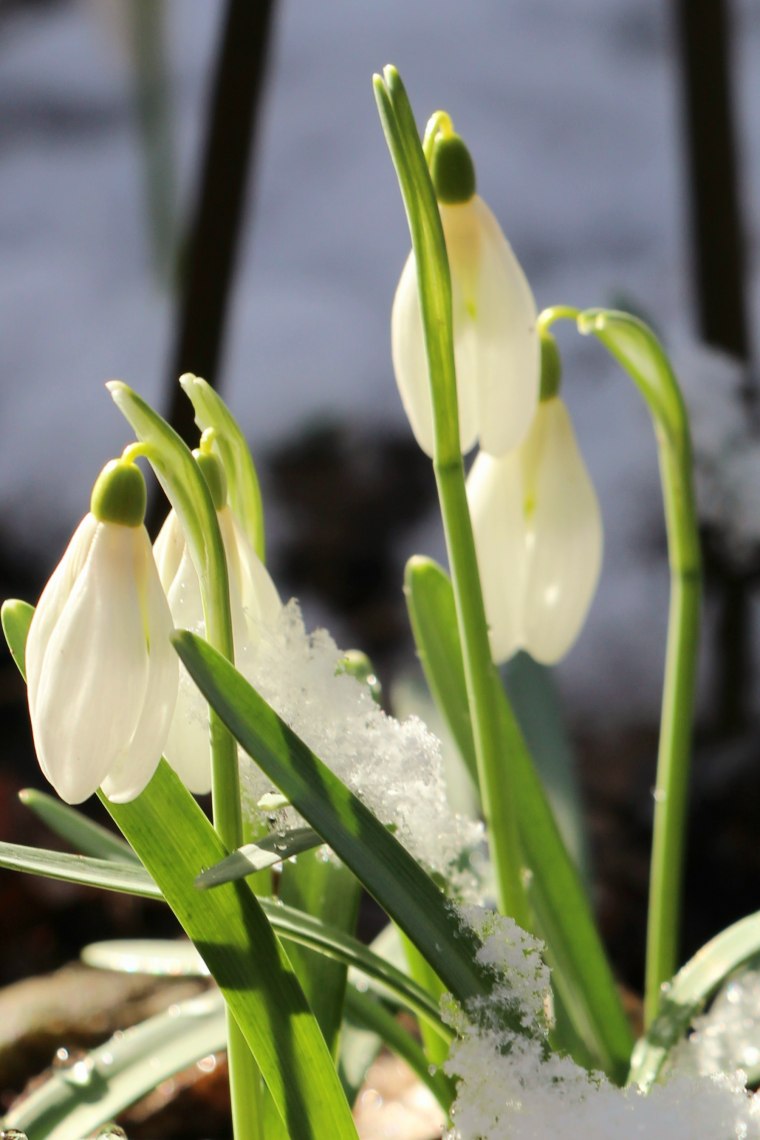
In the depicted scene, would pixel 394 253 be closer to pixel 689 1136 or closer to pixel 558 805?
pixel 558 805

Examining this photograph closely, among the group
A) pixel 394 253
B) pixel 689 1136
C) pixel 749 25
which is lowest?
pixel 689 1136

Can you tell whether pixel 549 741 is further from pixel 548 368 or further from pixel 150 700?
pixel 150 700

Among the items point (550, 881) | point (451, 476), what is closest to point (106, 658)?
point (451, 476)

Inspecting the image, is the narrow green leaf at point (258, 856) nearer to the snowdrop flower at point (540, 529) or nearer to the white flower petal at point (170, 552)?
the white flower petal at point (170, 552)

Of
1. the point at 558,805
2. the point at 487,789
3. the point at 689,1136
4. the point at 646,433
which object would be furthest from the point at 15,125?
the point at 689,1136

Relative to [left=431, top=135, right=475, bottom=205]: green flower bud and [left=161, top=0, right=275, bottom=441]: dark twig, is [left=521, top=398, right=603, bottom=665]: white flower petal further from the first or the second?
[left=161, top=0, right=275, bottom=441]: dark twig

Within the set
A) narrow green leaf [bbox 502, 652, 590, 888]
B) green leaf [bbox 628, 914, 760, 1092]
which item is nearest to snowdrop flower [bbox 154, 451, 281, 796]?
green leaf [bbox 628, 914, 760, 1092]
